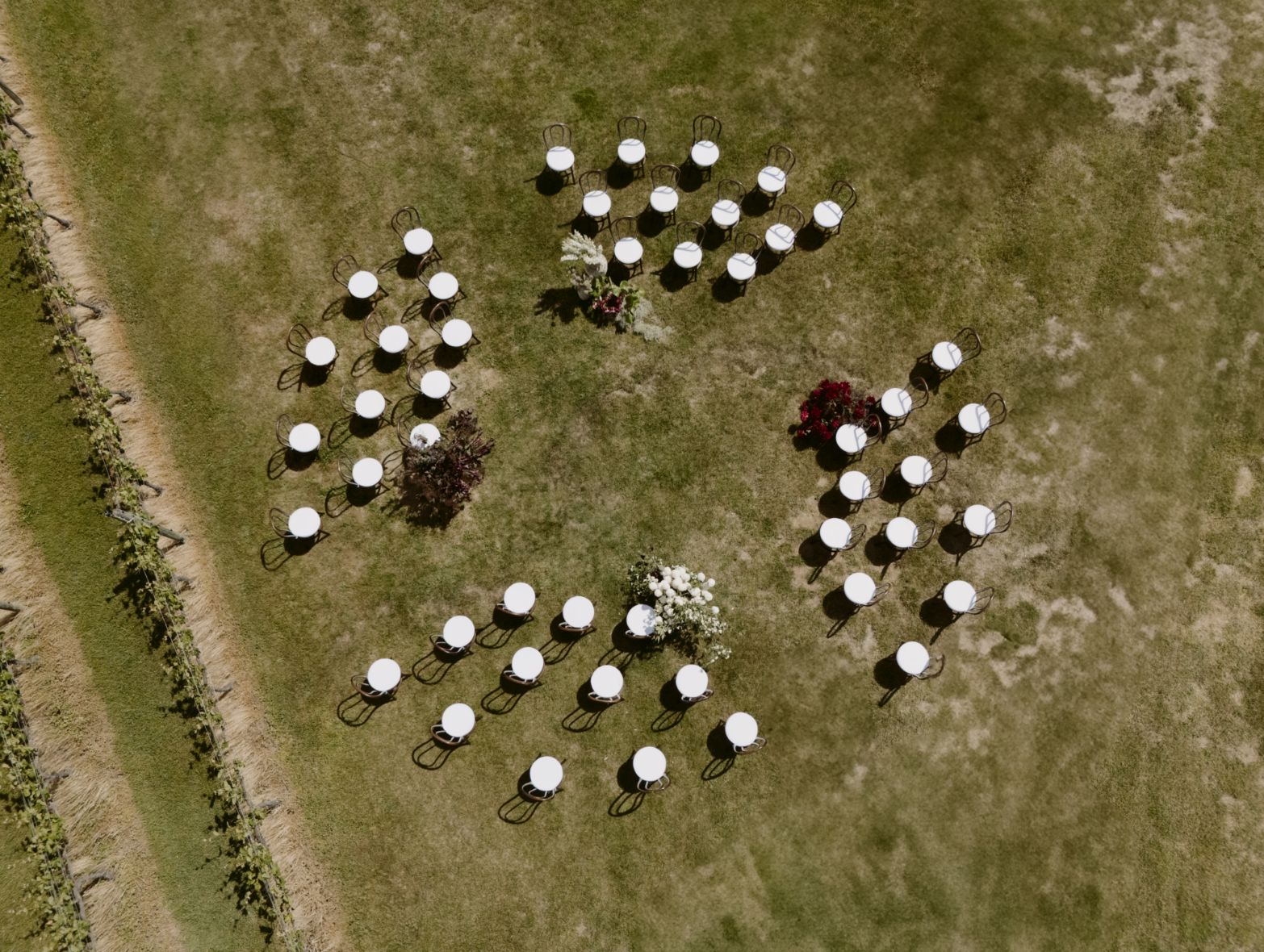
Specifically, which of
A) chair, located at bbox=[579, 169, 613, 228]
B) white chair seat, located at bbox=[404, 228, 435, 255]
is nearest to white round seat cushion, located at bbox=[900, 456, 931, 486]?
chair, located at bbox=[579, 169, 613, 228]

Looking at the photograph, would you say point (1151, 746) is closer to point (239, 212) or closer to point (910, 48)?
point (910, 48)

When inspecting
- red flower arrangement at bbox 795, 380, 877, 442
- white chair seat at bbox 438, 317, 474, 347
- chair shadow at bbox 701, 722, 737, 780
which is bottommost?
chair shadow at bbox 701, 722, 737, 780

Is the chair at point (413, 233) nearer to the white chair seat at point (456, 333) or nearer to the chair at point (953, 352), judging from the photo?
the white chair seat at point (456, 333)

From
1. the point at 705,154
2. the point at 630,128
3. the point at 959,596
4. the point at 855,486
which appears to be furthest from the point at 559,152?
the point at 959,596

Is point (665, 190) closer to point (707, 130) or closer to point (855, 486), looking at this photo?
point (707, 130)

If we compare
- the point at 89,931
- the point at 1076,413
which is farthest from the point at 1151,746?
the point at 89,931

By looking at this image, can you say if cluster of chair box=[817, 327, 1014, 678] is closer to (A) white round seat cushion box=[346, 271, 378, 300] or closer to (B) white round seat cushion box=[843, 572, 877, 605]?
(B) white round seat cushion box=[843, 572, 877, 605]
